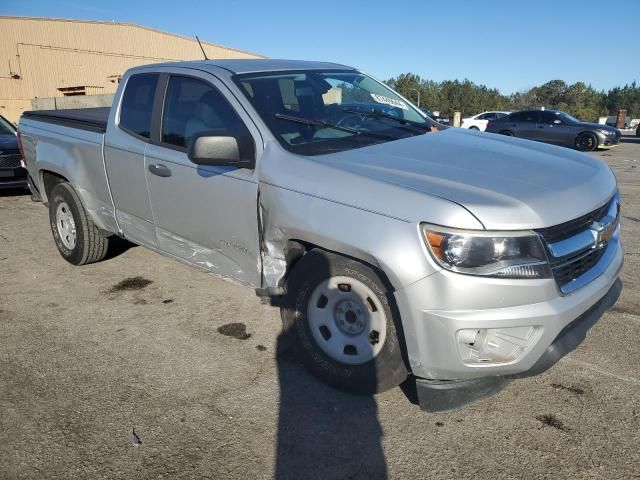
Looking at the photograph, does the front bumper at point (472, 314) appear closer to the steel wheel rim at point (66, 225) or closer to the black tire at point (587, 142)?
the steel wheel rim at point (66, 225)

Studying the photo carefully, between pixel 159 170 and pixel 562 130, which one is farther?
pixel 562 130

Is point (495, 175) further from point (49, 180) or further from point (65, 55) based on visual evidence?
point (65, 55)

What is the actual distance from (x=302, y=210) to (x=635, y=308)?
9.46 ft

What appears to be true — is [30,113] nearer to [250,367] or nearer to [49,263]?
[49,263]

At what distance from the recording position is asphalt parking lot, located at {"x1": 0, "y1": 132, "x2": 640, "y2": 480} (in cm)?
241

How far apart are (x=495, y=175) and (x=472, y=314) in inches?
31.0

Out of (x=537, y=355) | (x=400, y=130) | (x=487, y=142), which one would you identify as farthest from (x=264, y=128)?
(x=537, y=355)

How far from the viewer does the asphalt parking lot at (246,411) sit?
2414 millimetres

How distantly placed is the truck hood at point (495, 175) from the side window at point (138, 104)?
1.76 meters

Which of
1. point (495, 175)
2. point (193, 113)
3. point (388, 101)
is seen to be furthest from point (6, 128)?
point (495, 175)

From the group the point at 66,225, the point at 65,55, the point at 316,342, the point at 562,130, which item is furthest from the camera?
the point at 65,55

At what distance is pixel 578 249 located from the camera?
8.14 feet

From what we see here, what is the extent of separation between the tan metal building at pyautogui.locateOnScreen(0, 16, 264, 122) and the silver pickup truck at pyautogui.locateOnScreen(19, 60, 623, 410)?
31208mm

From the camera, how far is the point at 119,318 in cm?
402
